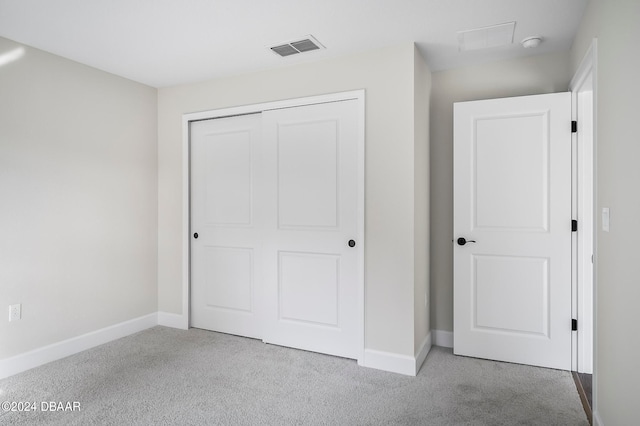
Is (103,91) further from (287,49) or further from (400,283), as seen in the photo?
(400,283)

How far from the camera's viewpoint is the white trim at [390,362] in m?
2.83

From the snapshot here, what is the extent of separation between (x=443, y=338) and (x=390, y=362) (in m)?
0.78

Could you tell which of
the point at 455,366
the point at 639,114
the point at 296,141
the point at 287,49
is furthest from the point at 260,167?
the point at 639,114

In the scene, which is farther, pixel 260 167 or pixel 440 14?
pixel 260 167

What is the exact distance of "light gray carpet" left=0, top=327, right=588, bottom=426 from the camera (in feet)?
7.34

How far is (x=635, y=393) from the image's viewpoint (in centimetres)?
153

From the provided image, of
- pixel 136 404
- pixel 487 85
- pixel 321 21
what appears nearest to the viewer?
pixel 136 404

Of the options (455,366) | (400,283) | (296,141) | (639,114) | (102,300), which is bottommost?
(455,366)

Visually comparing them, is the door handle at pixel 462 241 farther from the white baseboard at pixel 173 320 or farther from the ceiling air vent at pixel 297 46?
the white baseboard at pixel 173 320

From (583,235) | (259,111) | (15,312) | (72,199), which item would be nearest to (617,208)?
(583,235)

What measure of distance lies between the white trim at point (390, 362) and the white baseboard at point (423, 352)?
0.27ft

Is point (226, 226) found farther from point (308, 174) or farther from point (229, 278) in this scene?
point (308, 174)

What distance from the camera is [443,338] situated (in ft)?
11.2

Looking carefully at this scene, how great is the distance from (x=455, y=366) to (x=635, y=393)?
5.03 feet
